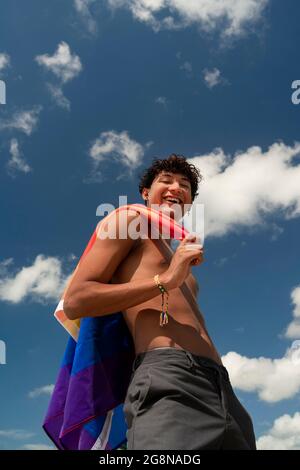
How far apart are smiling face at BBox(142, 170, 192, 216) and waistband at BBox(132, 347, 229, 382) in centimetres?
145

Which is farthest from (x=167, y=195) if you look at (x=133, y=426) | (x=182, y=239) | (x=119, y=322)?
(x=133, y=426)

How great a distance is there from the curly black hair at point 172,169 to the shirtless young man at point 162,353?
1319mm

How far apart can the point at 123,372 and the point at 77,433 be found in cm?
58

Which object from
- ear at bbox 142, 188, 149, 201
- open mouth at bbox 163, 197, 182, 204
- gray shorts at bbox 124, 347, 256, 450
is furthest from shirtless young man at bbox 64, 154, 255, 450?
ear at bbox 142, 188, 149, 201

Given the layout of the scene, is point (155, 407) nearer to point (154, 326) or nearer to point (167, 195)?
point (154, 326)

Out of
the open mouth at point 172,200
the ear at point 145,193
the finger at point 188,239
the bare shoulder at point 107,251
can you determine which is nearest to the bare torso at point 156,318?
Answer: the bare shoulder at point 107,251

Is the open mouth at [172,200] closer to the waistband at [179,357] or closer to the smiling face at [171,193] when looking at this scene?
the smiling face at [171,193]

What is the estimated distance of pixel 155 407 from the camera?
2.46m

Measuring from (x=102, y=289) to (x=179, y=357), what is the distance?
2.05ft

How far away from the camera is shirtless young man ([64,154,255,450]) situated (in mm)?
2406

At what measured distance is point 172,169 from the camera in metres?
4.32

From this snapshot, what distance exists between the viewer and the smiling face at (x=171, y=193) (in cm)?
389

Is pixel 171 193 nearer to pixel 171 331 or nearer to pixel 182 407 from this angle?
pixel 171 331
